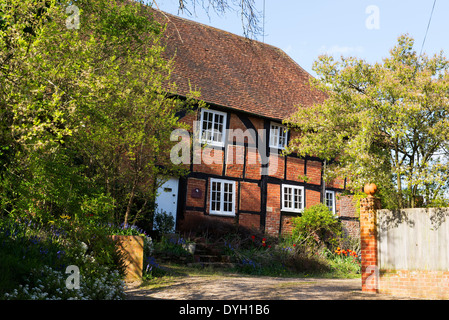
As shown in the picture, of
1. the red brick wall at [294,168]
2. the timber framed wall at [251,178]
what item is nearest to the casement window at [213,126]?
the timber framed wall at [251,178]

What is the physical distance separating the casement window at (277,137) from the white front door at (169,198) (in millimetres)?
4505

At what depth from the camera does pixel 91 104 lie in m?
7.03

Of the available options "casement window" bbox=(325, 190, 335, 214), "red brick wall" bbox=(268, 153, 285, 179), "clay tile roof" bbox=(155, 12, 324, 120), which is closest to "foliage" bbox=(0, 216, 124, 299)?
"clay tile roof" bbox=(155, 12, 324, 120)

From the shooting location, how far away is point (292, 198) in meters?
17.5

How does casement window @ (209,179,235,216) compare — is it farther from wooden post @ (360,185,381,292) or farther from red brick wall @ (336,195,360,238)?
wooden post @ (360,185,381,292)

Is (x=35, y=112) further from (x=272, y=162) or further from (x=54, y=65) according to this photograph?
(x=272, y=162)

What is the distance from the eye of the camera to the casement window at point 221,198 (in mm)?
15914

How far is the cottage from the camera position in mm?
15570

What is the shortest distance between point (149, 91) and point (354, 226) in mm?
11926

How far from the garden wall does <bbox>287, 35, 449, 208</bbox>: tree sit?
3.18ft

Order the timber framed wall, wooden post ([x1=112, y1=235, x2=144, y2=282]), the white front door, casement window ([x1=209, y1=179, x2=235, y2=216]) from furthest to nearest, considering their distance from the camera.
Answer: casement window ([x1=209, y1=179, x2=235, y2=216]), the timber framed wall, the white front door, wooden post ([x1=112, y1=235, x2=144, y2=282])

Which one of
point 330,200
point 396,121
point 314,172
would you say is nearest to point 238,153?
point 314,172

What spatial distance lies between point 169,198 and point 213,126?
3.22 metres
